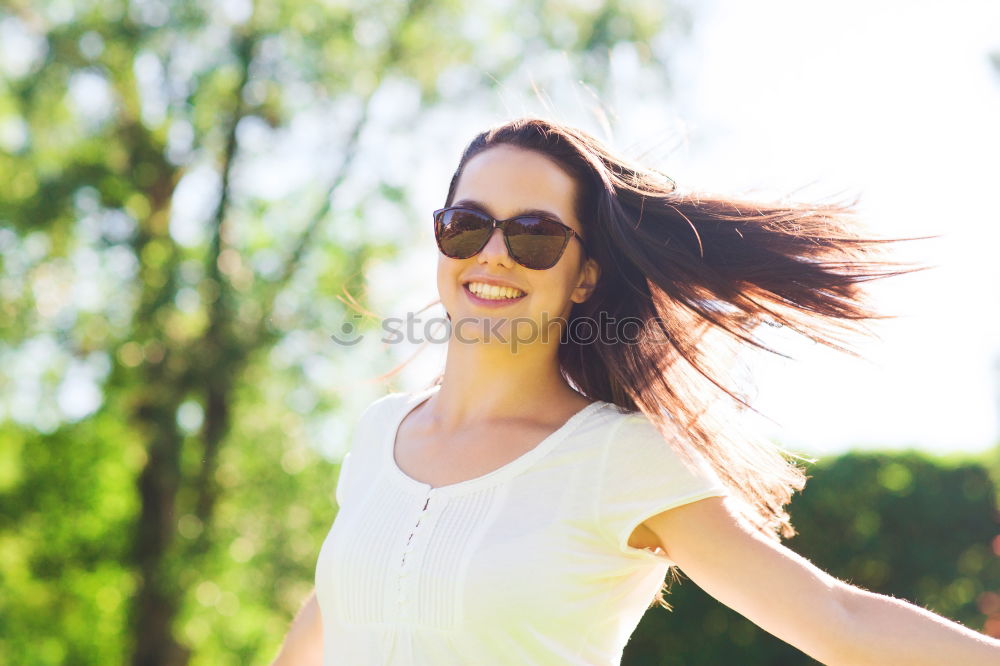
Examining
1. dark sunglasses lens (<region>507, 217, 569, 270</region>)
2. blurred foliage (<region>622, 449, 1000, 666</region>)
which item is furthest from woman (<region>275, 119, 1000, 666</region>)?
blurred foliage (<region>622, 449, 1000, 666</region>)

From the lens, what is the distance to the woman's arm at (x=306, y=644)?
242 cm

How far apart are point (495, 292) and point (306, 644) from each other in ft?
3.42

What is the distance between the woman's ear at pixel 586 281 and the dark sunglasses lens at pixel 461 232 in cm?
28

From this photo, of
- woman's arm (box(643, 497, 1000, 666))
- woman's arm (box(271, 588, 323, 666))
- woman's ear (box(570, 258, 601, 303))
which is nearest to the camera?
woman's arm (box(643, 497, 1000, 666))

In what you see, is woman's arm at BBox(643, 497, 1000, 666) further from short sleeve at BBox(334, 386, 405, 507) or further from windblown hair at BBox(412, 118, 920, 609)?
short sleeve at BBox(334, 386, 405, 507)

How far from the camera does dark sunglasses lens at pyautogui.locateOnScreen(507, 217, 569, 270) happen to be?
2154mm

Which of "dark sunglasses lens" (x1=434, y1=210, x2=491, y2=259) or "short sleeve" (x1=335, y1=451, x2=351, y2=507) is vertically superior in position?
"dark sunglasses lens" (x1=434, y1=210, x2=491, y2=259)

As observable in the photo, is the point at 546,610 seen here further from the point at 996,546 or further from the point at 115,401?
the point at 115,401

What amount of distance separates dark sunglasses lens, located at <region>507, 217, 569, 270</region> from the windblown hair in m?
0.14

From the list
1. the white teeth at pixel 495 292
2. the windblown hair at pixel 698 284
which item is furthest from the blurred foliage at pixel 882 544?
the white teeth at pixel 495 292

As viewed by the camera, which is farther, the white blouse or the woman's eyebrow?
the woman's eyebrow

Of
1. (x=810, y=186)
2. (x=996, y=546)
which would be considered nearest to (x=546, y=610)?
(x=810, y=186)

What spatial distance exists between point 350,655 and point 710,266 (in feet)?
3.98

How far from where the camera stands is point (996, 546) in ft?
21.1
